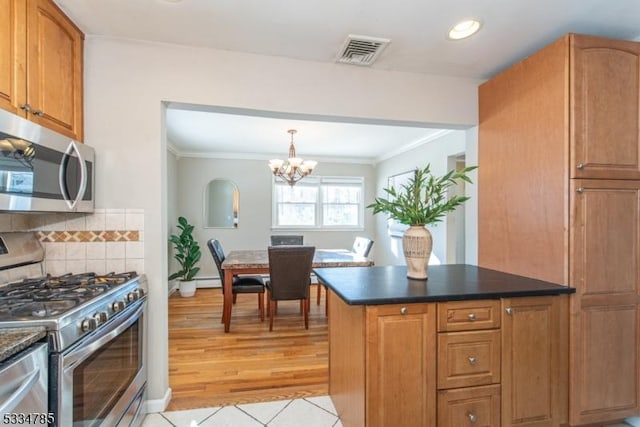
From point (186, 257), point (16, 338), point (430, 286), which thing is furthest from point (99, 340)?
point (186, 257)

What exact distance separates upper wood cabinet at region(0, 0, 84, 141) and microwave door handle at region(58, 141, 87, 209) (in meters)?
0.14

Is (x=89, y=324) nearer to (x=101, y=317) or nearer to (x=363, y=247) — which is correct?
(x=101, y=317)

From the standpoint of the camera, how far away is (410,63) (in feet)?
7.23

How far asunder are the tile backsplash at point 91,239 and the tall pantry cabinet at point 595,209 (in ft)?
8.13

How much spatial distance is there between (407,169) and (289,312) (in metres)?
2.85

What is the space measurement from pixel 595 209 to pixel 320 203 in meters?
4.60

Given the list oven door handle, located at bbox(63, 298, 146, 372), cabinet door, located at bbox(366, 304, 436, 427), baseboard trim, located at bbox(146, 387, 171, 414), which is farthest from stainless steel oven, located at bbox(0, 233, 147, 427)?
cabinet door, located at bbox(366, 304, 436, 427)

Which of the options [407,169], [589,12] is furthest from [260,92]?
[407,169]

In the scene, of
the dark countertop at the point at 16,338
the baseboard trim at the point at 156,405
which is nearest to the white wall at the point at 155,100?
the baseboard trim at the point at 156,405

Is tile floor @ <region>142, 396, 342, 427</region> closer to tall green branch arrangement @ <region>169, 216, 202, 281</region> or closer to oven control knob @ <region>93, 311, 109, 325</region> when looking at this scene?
oven control knob @ <region>93, 311, 109, 325</region>

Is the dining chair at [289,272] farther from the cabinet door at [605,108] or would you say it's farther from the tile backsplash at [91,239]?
the cabinet door at [605,108]

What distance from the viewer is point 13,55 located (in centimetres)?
133

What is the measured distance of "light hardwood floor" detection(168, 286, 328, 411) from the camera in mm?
2262

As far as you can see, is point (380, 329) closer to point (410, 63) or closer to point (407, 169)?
point (410, 63)
